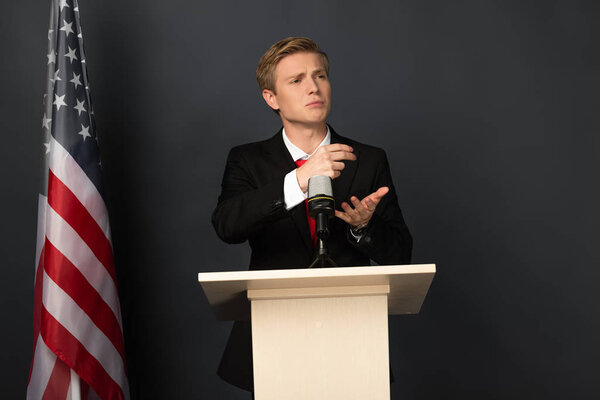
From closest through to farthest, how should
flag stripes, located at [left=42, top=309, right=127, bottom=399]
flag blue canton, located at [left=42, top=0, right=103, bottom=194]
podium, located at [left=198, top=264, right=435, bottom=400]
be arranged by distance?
1. podium, located at [left=198, top=264, right=435, bottom=400]
2. flag stripes, located at [left=42, top=309, right=127, bottom=399]
3. flag blue canton, located at [left=42, top=0, right=103, bottom=194]

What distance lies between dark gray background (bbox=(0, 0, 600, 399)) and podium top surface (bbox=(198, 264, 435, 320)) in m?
1.77

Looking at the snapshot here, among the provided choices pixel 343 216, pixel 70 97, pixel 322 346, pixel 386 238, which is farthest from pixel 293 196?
pixel 70 97

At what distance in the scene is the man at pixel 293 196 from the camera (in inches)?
78.7

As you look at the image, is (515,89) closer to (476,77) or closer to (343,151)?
(476,77)

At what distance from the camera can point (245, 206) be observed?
202cm

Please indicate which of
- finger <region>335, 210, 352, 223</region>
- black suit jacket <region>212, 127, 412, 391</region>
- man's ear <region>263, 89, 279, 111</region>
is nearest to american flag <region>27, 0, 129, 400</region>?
black suit jacket <region>212, 127, 412, 391</region>

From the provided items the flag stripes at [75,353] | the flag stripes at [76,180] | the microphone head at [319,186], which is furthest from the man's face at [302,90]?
the flag stripes at [75,353]

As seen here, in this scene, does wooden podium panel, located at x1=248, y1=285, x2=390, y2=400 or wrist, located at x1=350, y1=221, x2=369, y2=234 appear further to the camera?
wrist, located at x1=350, y1=221, x2=369, y2=234

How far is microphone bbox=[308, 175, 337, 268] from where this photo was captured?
170 cm

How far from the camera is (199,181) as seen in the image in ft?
11.9

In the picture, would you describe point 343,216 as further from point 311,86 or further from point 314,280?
point 311,86

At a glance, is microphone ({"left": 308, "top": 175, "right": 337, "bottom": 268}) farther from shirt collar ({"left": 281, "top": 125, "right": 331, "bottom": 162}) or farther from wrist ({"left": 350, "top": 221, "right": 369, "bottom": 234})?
shirt collar ({"left": 281, "top": 125, "right": 331, "bottom": 162})

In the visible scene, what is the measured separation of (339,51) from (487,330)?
5.26 feet

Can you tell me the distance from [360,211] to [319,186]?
235 mm
